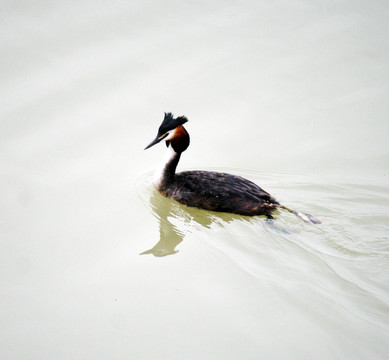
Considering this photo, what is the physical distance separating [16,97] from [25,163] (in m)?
1.48

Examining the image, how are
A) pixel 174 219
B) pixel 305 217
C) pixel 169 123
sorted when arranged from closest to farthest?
pixel 305 217, pixel 174 219, pixel 169 123

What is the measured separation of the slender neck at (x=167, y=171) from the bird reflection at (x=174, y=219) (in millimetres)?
138

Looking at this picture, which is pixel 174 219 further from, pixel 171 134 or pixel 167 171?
pixel 171 134

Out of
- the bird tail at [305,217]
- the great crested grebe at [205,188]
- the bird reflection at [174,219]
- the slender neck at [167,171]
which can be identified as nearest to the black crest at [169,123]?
the great crested grebe at [205,188]

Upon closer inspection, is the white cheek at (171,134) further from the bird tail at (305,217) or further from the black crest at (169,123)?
the bird tail at (305,217)

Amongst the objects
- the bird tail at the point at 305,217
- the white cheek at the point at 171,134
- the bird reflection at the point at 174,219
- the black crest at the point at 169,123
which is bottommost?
the bird reflection at the point at 174,219

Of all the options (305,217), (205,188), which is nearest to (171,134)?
(205,188)

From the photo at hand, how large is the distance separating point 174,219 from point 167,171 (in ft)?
2.47

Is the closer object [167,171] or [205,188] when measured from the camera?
[205,188]

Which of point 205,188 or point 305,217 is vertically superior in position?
point 205,188

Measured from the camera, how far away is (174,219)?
609 cm

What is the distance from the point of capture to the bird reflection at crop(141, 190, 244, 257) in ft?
18.0

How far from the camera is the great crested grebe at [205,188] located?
6023 mm

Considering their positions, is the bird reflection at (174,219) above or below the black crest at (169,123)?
below
